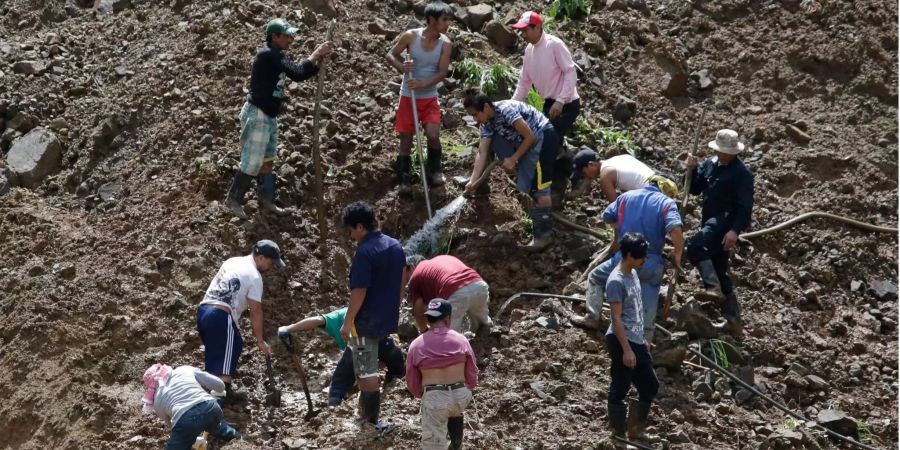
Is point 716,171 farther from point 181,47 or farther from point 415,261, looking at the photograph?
point 181,47

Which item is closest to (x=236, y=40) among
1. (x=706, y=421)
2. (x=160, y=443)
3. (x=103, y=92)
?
(x=103, y=92)

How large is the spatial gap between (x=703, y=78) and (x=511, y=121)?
3436mm

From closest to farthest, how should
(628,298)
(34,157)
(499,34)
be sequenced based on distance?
(628,298)
(34,157)
(499,34)

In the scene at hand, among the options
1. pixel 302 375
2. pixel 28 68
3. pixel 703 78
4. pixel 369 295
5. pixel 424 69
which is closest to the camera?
pixel 369 295

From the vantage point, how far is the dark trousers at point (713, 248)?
954 cm

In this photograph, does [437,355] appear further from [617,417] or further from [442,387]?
[617,417]

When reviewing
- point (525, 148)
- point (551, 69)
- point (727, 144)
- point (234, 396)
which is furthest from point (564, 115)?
point (234, 396)

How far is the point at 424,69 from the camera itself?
10266 millimetres

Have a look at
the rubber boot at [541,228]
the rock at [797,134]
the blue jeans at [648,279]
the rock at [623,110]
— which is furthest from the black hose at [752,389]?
the rock at [797,134]

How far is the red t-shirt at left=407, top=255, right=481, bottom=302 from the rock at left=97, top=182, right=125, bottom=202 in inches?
127

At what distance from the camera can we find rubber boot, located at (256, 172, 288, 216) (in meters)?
10.2

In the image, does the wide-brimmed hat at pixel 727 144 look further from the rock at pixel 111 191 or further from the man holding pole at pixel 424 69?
the rock at pixel 111 191

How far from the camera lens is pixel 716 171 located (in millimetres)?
9562

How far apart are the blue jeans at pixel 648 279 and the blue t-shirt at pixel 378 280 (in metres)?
1.40
